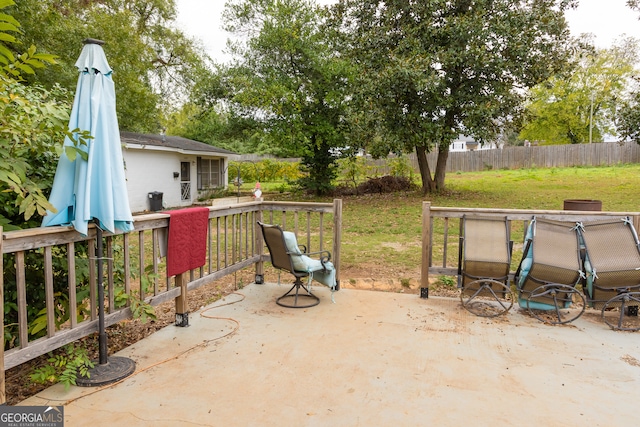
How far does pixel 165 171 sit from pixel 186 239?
512 inches

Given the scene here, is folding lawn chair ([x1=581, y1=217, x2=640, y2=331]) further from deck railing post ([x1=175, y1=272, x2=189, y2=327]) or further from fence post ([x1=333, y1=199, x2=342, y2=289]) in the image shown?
deck railing post ([x1=175, y1=272, x2=189, y2=327])

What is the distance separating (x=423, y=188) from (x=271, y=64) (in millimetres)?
7170

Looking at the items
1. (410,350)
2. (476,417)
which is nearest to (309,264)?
(410,350)

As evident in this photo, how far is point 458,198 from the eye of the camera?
46.2 ft

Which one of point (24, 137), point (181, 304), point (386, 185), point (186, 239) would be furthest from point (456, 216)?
point (386, 185)

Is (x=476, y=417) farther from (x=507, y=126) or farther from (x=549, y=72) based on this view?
(x=507, y=126)

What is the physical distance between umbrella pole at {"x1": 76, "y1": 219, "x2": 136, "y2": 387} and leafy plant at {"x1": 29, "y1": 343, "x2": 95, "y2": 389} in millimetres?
48

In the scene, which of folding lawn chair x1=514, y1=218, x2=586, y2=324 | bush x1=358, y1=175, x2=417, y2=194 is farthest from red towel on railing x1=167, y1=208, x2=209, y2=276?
bush x1=358, y1=175, x2=417, y2=194

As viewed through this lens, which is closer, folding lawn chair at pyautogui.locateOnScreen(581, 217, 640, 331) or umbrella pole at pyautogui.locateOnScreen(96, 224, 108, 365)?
umbrella pole at pyautogui.locateOnScreen(96, 224, 108, 365)

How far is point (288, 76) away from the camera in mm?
14875

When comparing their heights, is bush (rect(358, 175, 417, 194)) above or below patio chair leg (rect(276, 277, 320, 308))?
above

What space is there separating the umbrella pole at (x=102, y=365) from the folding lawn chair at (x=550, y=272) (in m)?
3.50

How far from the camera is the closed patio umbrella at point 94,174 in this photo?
2664 millimetres

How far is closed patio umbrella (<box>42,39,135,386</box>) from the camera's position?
8.74 ft
